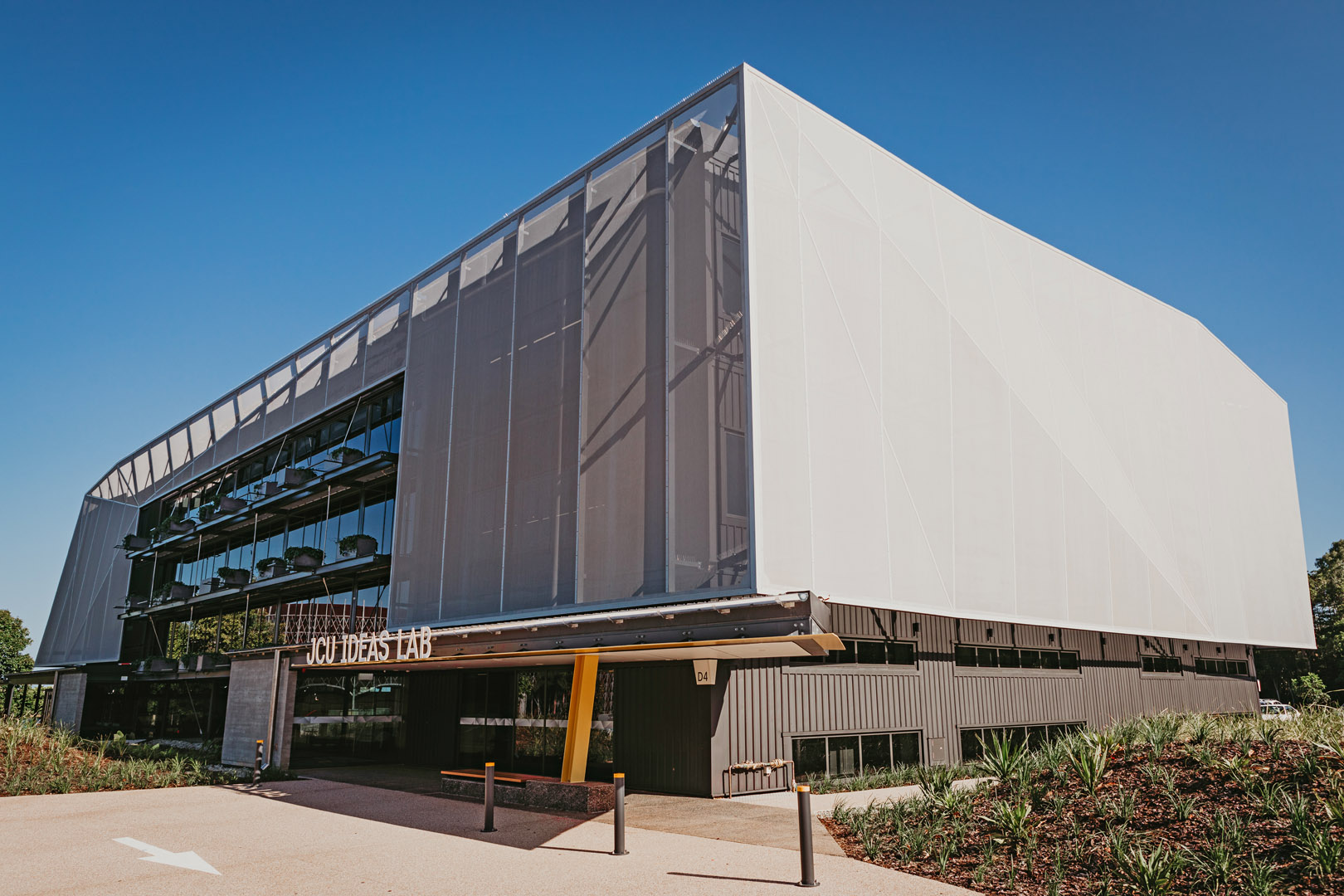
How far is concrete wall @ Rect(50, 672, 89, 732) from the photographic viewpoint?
138 feet

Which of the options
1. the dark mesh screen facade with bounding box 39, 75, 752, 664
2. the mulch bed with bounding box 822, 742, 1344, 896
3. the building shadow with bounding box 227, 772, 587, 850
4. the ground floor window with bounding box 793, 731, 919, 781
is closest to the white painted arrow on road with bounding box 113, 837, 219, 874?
the building shadow with bounding box 227, 772, 587, 850

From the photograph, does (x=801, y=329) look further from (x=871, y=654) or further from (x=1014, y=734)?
(x=1014, y=734)

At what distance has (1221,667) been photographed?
36.0 metres

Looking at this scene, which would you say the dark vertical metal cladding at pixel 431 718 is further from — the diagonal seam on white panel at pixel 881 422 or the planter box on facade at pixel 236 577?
the diagonal seam on white panel at pixel 881 422

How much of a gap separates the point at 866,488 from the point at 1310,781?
32.1 ft

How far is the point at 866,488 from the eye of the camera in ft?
63.3

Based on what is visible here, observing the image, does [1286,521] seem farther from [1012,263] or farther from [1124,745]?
[1124,745]

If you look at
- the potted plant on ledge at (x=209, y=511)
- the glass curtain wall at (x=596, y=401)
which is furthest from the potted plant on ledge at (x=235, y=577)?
the glass curtain wall at (x=596, y=401)

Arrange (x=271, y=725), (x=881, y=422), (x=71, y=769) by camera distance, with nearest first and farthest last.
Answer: (x=881, y=422) → (x=71, y=769) → (x=271, y=725)

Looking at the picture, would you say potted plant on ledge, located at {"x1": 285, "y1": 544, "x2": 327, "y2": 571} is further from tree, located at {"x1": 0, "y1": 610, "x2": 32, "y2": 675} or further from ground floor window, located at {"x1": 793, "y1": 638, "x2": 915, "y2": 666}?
tree, located at {"x1": 0, "y1": 610, "x2": 32, "y2": 675}

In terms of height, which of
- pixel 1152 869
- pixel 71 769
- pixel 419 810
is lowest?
pixel 419 810

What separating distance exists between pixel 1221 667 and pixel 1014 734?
15930 millimetres

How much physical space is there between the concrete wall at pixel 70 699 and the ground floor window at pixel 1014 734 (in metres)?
39.6

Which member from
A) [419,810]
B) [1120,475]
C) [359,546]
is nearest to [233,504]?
[359,546]
